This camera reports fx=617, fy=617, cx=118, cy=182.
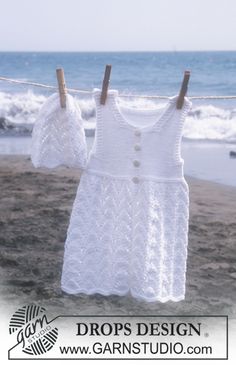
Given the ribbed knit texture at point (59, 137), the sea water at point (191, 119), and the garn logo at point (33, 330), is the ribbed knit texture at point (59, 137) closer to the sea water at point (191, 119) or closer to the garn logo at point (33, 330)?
the garn logo at point (33, 330)

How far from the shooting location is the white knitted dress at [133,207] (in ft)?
8.75

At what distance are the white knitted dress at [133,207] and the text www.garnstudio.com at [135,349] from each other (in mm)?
220

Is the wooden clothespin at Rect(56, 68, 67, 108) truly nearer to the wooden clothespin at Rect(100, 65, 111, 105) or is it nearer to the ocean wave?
the wooden clothespin at Rect(100, 65, 111, 105)

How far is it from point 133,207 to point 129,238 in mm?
142

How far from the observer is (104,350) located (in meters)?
2.55

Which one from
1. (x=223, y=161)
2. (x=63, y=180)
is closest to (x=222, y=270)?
(x=63, y=180)

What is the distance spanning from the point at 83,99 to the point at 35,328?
11171mm

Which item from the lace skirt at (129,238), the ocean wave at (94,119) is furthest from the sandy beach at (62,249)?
the ocean wave at (94,119)

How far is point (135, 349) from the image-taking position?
2.58 meters

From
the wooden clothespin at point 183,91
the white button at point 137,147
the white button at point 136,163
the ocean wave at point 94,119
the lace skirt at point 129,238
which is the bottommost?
the lace skirt at point 129,238

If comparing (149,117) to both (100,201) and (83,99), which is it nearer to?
(100,201)

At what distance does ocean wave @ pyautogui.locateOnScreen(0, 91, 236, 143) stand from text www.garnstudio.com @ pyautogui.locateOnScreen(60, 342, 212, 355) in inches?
263

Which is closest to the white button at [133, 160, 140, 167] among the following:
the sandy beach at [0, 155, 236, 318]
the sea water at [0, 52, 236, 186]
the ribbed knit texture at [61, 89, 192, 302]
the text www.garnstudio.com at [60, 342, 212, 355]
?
the ribbed knit texture at [61, 89, 192, 302]

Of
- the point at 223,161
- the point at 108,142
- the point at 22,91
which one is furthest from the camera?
the point at 22,91
